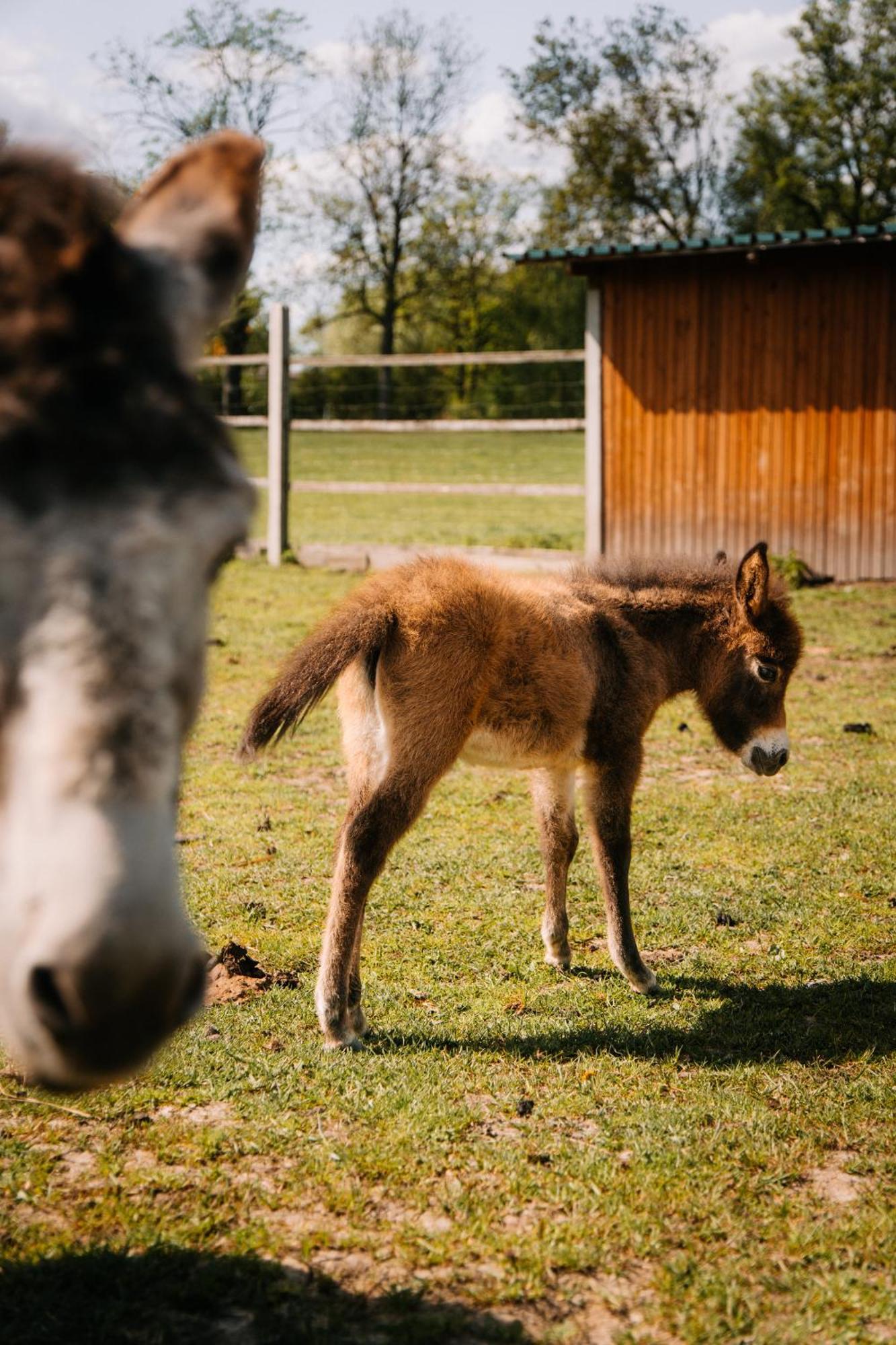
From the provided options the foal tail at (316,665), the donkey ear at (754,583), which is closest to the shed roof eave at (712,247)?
the donkey ear at (754,583)

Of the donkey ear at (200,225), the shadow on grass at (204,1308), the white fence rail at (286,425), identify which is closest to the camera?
the donkey ear at (200,225)

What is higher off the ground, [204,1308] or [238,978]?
[238,978]

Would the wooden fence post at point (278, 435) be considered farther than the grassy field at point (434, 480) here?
No

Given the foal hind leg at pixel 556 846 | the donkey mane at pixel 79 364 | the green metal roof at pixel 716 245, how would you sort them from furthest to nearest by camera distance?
1. the green metal roof at pixel 716 245
2. the foal hind leg at pixel 556 846
3. the donkey mane at pixel 79 364

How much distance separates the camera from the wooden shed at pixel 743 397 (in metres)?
13.9

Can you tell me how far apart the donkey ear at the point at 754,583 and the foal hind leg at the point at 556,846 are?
1.20m

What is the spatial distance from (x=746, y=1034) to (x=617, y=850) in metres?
0.95

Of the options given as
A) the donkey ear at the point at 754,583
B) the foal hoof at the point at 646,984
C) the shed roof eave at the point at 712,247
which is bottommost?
the foal hoof at the point at 646,984

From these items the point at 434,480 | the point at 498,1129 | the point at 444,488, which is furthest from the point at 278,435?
the point at 434,480

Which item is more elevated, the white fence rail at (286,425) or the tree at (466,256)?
the tree at (466,256)

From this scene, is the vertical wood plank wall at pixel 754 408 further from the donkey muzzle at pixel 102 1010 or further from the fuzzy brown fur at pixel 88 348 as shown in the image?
the donkey muzzle at pixel 102 1010

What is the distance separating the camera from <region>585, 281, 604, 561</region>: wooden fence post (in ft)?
48.5

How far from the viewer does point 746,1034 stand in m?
4.27

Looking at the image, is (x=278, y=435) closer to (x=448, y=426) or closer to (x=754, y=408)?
(x=448, y=426)
